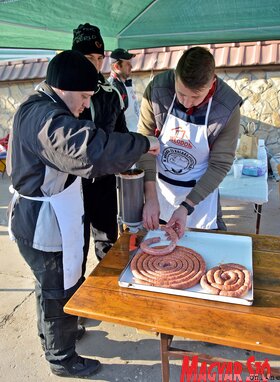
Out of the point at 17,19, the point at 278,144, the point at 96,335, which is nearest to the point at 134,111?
the point at 278,144

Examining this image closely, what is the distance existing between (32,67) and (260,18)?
555 cm

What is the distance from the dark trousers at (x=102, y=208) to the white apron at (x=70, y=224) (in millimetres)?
567

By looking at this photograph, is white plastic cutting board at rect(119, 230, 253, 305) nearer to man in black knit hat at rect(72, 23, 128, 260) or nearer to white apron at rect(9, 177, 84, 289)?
white apron at rect(9, 177, 84, 289)

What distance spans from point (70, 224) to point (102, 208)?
0.85 meters

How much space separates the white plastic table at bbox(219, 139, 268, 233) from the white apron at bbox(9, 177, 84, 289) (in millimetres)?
1387

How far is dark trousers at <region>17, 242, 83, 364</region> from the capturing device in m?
1.64

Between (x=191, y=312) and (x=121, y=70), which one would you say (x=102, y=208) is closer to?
(x=191, y=312)

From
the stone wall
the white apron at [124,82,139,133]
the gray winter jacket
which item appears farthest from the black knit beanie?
the stone wall

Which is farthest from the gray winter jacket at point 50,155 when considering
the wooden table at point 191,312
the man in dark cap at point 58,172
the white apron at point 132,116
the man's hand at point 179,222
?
the white apron at point 132,116

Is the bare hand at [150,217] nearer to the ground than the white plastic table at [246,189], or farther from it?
farther from it

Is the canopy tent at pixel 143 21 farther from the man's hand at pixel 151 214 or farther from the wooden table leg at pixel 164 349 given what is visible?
the wooden table leg at pixel 164 349

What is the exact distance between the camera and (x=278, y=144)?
603 centimetres

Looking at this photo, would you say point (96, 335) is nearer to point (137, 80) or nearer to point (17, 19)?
point (17, 19)

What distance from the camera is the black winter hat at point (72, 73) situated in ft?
4.33
